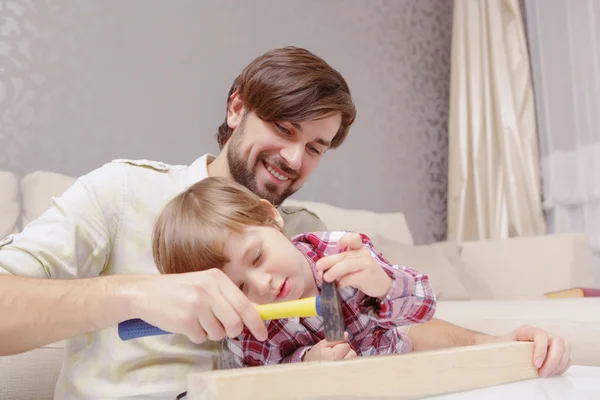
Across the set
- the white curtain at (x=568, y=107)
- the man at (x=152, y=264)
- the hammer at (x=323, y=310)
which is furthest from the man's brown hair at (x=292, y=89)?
the white curtain at (x=568, y=107)

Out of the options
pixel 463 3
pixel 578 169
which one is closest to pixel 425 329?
pixel 578 169

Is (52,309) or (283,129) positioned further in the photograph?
(283,129)

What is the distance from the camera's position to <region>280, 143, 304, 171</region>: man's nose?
1.63m

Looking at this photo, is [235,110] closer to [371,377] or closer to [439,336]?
[439,336]

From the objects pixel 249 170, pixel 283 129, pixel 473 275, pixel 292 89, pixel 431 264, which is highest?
pixel 292 89

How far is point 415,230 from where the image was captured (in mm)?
4328

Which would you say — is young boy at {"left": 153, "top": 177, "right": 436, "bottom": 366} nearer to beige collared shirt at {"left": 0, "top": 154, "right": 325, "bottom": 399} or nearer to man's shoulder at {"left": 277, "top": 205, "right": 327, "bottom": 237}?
beige collared shirt at {"left": 0, "top": 154, "right": 325, "bottom": 399}

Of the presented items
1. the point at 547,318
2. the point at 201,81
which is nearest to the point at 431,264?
the point at 547,318

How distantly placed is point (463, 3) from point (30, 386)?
3.91 m

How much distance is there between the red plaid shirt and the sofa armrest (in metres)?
1.84

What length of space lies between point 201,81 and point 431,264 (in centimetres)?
152

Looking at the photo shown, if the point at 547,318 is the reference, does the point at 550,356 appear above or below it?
above

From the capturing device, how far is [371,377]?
78 cm

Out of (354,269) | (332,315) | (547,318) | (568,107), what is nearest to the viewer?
(332,315)
